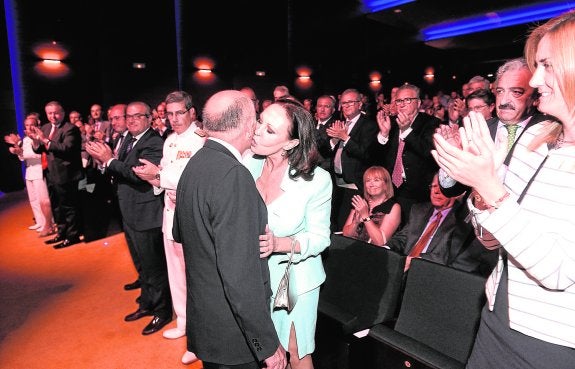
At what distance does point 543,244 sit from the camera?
863 millimetres

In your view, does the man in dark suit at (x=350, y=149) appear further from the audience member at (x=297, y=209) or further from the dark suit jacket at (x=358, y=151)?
the audience member at (x=297, y=209)

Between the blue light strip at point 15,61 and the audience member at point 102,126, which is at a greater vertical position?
the blue light strip at point 15,61

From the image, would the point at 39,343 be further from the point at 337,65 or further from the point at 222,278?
the point at 337,65

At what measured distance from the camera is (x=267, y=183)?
199 cm

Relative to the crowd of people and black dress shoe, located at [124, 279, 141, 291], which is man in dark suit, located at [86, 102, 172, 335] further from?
black dress shoe, located at [124, 279, 141, 291]

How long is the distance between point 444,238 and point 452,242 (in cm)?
6

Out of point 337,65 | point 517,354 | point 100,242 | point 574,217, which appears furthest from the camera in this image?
point 337,65

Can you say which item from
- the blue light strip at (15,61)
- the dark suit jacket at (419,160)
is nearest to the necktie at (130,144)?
the dark suit jacket at (419,160)

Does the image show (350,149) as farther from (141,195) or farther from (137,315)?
(137,315)

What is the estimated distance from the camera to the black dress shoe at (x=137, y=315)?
331 cm

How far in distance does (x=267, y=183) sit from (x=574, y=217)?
1343 mm

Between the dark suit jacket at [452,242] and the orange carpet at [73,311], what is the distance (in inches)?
68.0

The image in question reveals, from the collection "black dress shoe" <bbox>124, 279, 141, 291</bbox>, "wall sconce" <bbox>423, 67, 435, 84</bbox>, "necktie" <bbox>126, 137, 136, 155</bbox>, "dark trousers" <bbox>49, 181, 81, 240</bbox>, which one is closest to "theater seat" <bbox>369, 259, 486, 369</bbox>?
"necktie" <bbox>126, 137, 136, 155</bbox>

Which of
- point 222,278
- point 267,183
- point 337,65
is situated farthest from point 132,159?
point 337,65
